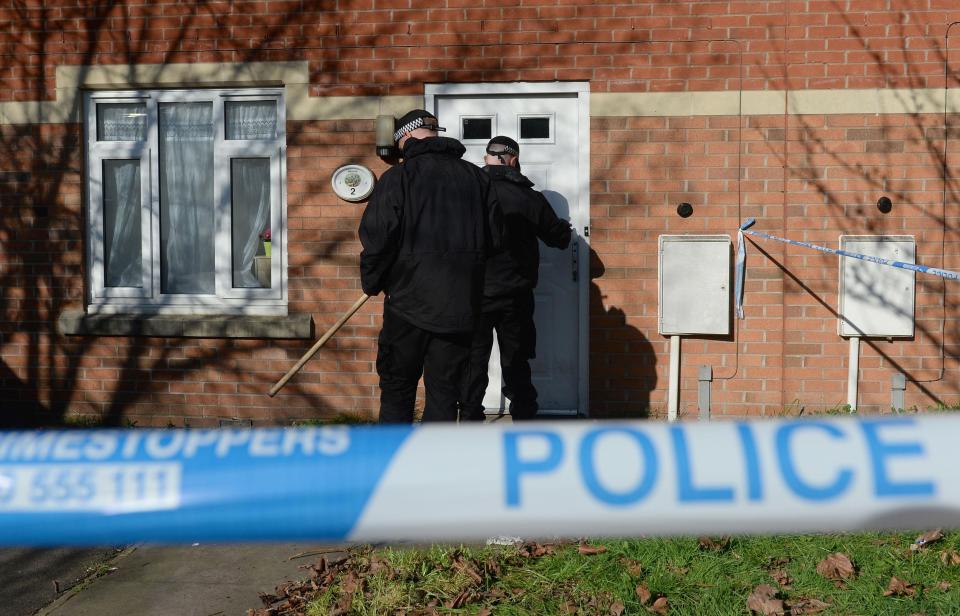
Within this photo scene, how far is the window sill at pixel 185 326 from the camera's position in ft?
23.5

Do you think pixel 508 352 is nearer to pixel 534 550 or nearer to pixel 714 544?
pixel 534 550

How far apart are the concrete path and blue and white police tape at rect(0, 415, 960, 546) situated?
241cm

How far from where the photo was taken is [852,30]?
671 cm

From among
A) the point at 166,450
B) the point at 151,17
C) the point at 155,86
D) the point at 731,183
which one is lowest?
the point at 166,450

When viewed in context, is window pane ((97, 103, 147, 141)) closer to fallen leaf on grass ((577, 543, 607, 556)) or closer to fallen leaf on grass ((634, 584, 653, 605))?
fallen leaf on grass ((577, 543, 607, 556))

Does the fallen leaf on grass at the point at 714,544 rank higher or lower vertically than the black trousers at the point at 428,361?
lower

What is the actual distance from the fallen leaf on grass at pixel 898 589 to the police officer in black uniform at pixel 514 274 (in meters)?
2.13

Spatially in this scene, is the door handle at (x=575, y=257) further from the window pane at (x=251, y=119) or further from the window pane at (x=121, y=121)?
the window pane at (x=121, y=121)

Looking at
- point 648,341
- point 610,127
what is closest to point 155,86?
point 610,127

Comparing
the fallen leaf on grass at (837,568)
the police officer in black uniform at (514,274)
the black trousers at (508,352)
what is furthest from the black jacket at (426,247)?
the fallen leaf on grass at (837,568)

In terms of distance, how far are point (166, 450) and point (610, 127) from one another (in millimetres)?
5580

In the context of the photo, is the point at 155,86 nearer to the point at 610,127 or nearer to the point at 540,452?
the point at 610,127

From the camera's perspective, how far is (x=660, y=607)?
11.8ft

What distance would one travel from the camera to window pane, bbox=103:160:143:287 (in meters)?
7.55
